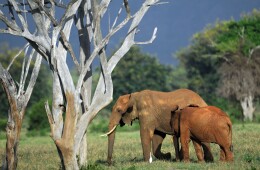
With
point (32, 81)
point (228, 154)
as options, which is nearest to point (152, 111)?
point (228, 154)

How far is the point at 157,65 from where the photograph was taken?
75750 mm

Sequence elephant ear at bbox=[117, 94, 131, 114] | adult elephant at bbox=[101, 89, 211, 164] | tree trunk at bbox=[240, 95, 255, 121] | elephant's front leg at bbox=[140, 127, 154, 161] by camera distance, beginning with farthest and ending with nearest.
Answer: tree trunk at bbox=[240, 95, 255, 121]
elephant ear at bbox=[117, 94, 131, 114]
adult elephant at bbox=[101, 89, 211, 164]
elephant's front leg at bbox=[140, 127, 154, 161]

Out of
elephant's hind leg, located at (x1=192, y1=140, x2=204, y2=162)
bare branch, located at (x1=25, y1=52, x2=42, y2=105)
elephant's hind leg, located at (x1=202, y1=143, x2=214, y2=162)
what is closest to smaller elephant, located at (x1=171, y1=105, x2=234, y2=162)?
elephant's hind leg, located at (x1=192, y1=140, x2=204, y2=162)

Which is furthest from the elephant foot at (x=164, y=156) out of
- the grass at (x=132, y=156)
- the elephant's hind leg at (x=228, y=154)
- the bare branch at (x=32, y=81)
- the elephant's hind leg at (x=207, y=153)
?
the bare branch at (x=32, y=81)

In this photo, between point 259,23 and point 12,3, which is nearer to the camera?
point 12,3

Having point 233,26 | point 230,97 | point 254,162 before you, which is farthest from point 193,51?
point 254,162

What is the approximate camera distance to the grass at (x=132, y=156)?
16322mm

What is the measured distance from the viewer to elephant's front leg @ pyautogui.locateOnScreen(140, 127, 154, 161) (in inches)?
762

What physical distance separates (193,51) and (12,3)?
224 ft

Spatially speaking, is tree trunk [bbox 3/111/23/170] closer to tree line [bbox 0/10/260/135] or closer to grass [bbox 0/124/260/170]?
grass [bbox 0/124/260/170]

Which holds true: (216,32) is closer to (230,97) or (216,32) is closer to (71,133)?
(230,97)

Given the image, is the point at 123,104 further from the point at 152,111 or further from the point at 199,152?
the point at 199,152

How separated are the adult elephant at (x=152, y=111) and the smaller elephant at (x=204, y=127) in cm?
121

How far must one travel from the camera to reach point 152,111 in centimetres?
2011
